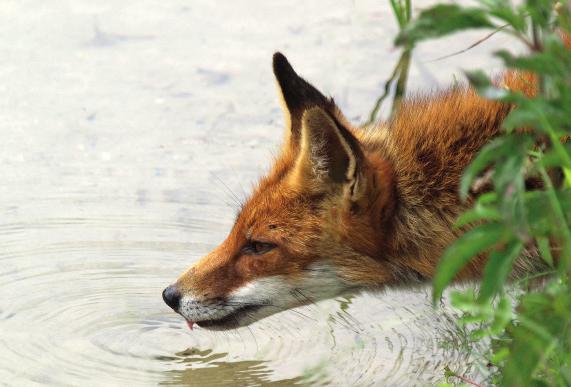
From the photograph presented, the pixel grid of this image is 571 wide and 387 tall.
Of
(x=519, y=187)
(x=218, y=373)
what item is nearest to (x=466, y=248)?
(x=519, y=187)

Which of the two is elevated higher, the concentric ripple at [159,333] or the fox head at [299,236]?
the fox head at [299,236]

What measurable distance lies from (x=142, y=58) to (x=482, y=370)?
4.89m

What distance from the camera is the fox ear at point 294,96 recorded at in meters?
5.70

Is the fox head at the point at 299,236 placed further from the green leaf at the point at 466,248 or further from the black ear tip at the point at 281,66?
the green leaf at the point at 466,248

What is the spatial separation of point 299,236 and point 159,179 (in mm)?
2487

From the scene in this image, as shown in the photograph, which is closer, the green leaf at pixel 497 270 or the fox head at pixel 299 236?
the green leaf at pixel 497 270

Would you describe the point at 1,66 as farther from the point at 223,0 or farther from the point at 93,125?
the point at 223,0

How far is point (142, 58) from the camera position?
9344 mm

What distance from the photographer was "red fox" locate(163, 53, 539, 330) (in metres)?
5.28

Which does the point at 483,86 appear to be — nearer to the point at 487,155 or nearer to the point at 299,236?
the point at 487,155

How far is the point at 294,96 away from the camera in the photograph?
5828 millimetres

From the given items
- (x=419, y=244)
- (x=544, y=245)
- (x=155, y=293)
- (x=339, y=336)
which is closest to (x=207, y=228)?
(x=155, y=293)

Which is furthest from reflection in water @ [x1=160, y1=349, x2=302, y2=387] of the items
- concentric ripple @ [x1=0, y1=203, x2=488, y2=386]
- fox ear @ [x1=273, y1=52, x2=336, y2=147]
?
fox ear @ [x1=273, y1=52, x2=336, y2=147]

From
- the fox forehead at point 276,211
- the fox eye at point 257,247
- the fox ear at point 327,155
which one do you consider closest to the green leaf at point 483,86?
the fox ear at point 327,155
